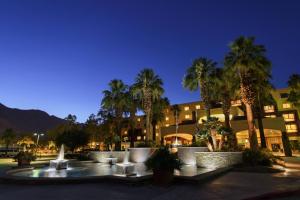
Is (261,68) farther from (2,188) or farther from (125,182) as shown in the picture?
(2,188)

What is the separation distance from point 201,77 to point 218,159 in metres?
17.4

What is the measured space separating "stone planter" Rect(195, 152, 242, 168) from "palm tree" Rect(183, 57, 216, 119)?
14.5 metres

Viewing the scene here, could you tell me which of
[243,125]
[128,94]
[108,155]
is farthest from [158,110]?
[108,155]

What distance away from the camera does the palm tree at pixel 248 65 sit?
1144 inches

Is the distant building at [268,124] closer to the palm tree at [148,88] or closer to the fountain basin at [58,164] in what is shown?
the palm tree at [148,88]

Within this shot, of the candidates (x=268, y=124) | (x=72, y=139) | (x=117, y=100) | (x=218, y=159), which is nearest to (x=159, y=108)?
(x=117, y=100)

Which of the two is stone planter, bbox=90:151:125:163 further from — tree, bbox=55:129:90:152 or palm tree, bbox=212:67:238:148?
tree, bbox=55:129:90:152

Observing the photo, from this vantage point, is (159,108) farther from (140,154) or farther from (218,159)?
(218,159)

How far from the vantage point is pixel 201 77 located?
35688 millimetres

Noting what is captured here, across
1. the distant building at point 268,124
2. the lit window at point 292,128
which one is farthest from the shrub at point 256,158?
the lit window at point 292,128

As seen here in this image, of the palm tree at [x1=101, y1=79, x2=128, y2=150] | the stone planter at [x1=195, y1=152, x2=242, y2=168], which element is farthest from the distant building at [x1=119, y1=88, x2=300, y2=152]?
the stone planter at [x1=195, y1=152, x2=242, y2=168]

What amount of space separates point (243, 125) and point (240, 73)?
24527mm

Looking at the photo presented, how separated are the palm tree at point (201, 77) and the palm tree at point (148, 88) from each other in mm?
7500

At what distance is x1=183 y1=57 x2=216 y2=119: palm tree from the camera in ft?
117
